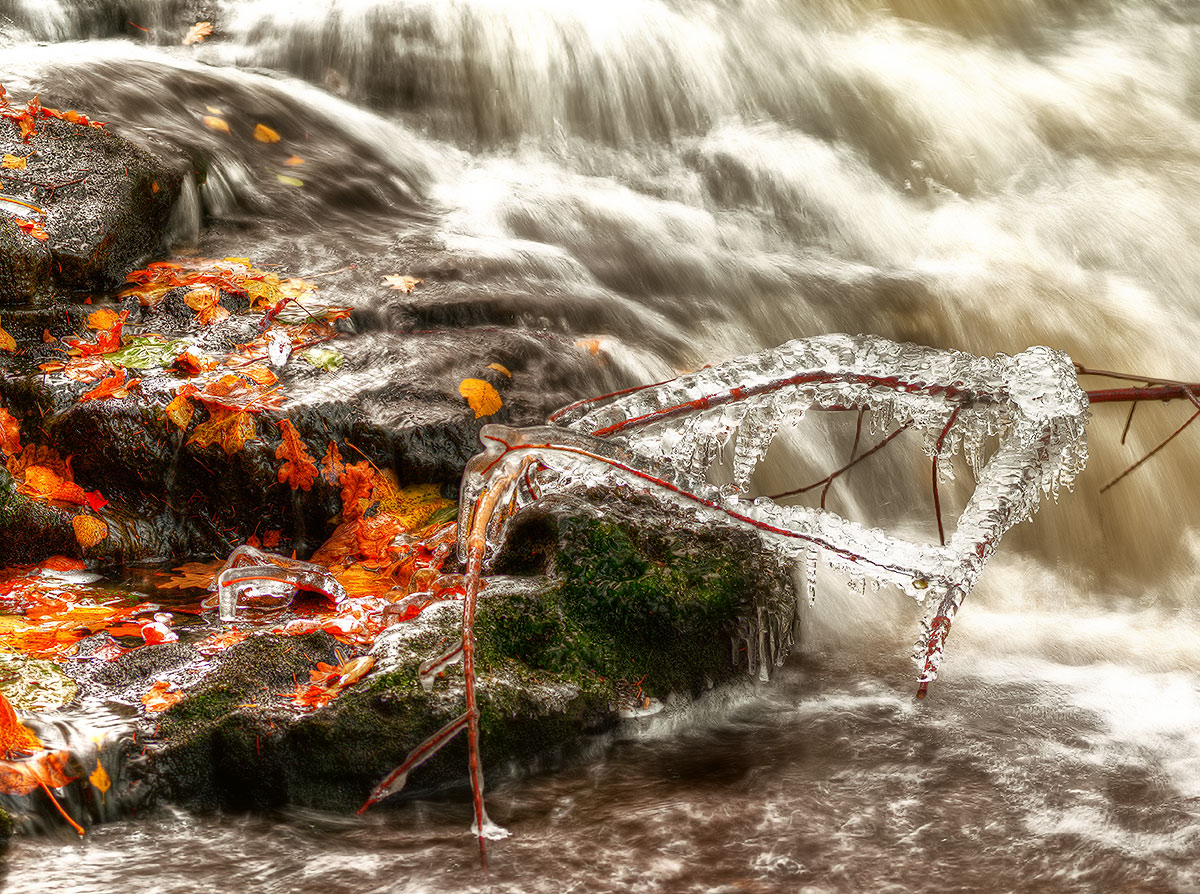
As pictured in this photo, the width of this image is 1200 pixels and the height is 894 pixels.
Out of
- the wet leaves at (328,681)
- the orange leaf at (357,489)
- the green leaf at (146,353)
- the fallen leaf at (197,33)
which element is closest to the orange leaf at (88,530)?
the green leaf at (146,353)

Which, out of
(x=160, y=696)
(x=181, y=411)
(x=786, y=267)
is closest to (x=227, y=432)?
(x=181, y=411)

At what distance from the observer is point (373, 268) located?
4.81m

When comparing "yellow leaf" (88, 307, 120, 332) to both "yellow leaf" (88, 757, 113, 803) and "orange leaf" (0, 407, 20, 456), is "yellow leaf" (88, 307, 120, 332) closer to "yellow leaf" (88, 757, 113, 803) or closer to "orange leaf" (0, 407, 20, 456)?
"orange leaf" (0, 407, 20, 456)

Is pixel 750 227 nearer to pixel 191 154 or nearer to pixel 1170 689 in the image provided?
pixel 191 154

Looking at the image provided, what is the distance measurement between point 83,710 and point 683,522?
73.3 inches

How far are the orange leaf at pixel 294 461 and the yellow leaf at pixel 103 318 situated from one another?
91 cm

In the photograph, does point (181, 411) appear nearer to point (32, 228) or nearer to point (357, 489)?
point (357, 489)

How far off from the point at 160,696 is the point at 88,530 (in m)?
1.09

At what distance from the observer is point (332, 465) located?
3.70 metres

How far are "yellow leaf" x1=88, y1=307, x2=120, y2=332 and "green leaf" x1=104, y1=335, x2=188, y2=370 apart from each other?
125 millimetres

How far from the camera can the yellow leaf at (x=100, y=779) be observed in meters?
2.58

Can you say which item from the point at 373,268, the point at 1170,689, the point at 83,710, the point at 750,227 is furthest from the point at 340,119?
the point at 1170,689

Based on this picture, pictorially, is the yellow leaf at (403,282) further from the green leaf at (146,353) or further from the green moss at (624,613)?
the green moss at (624,613)

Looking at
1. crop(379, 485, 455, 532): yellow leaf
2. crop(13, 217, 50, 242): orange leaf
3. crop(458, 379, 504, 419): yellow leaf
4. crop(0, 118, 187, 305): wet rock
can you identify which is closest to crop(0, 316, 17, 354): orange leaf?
crop(0, 118, 187, 305): wet rock
